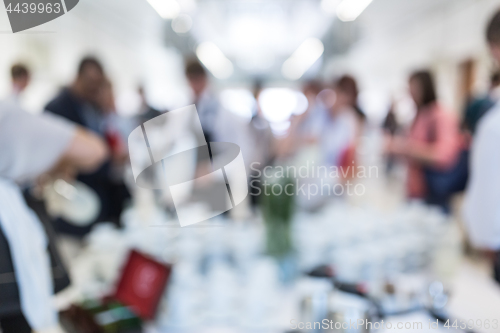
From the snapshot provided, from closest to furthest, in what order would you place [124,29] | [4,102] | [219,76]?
[4,102] → [124,29] → [219,76]

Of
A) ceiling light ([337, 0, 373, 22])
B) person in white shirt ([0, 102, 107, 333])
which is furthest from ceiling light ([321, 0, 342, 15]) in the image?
person in white shirt ([0, 102, 107, 333])

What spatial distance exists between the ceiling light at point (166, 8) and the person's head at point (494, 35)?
1.73 feet

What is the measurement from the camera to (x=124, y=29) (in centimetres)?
56

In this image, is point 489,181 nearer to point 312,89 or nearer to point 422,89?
point 422,89

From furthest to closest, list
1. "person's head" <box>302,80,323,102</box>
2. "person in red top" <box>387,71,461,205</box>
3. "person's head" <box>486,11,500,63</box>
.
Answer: "person's head" <box>302,80,323,102</box>, "person in red top" <box>387,71,461,205</box>, "person's head" <box>486,11,500,63</box>

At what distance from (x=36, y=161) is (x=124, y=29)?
0.92ft

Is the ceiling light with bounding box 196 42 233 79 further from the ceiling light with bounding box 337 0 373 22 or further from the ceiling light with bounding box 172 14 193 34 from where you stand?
the ceiling light with bounding box 337 0 373 22

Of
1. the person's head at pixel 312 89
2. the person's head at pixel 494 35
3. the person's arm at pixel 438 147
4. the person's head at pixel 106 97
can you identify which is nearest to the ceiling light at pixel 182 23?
the person's head at pixel 106 97

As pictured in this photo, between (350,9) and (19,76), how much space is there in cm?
64

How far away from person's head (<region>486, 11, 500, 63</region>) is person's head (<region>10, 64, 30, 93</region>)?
0.69 m

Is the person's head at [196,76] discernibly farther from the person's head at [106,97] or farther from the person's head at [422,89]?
the person's head at [422,89]

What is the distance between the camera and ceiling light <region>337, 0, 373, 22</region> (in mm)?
632

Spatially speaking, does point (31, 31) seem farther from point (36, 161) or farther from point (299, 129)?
point (299, 129)

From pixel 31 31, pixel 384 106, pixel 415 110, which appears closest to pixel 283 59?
pixel 384 106
